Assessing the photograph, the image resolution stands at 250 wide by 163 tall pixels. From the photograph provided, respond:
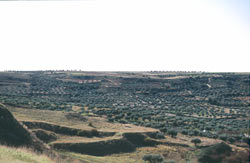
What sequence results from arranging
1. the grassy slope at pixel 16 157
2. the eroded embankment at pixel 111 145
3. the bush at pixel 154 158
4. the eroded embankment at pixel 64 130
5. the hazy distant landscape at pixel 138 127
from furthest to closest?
the eroded embankment at pixel 64 130 → the eroded embankment at pixel 111 145 → the hazy distant landscape at pixel 138 127 → the bush at pixel 154 158 → the grassy slope at pixel 16 157

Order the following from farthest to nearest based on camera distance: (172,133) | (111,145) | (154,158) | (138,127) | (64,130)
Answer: (138,127), (172,133), (64,130), (111,145), (154,158)

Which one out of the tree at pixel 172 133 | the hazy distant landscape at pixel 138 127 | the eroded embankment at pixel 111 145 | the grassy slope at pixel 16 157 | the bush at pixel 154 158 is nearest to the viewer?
the grassy slope at pixel 16 157

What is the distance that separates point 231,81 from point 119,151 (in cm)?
10605

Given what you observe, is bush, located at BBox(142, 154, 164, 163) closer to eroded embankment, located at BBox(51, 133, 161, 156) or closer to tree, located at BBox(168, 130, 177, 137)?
eroded embankment, located at BBox(51, 133, 161, 156)

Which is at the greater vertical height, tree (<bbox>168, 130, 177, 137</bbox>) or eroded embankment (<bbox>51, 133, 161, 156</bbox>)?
eroded embankment (<bbox>51, 133, 161, 156</bbox>)

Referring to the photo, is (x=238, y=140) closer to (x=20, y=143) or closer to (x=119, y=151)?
(x=119, y=151)

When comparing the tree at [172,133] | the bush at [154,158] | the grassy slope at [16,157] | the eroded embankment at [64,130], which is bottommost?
the tree at [172,133]

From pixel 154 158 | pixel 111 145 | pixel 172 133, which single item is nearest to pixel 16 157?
pixel 154 158

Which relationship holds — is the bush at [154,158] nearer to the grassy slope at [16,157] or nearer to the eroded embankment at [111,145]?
the eroded embankment at [111,145]

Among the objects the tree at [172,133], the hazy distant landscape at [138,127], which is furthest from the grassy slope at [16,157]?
the tree at [172,133]

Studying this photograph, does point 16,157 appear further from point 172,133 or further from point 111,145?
point 172,133

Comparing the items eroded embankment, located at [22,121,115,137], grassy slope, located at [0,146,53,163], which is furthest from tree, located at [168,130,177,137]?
grassy slope, located at [0,146,53,163]

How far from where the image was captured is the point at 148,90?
10744 cm

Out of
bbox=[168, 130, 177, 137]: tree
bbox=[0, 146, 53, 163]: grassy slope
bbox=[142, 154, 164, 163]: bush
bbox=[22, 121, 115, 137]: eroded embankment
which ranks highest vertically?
bbox=[0, 146, 53, 163]: grassy slope
